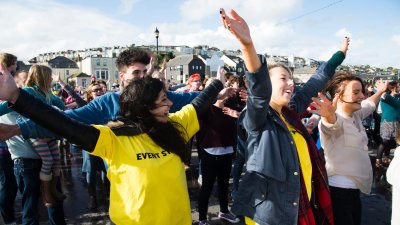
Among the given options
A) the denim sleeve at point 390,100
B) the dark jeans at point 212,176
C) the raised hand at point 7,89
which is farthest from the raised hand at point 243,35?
the denim sleeve at point 390,100

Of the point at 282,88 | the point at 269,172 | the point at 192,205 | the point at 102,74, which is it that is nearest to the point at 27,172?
the point at 192,205

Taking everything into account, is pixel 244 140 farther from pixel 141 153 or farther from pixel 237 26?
pixel 237 26

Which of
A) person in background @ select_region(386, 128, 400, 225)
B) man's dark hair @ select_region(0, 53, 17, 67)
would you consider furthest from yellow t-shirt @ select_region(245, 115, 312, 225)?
man's dark hair @ select_region(0, 53, 17, 67)

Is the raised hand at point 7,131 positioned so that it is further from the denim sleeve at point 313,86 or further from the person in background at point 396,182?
the person in background at point 396,182

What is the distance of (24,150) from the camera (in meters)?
3.36

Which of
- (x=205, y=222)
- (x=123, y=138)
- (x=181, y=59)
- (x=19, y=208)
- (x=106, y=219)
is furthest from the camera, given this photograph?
(x=181, y=59)

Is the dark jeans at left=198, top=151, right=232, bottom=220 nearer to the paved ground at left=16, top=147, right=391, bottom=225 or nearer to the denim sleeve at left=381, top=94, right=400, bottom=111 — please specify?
the paved ground at left=16, top=147, right=391, bottom=225

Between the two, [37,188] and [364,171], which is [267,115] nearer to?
[364,171]

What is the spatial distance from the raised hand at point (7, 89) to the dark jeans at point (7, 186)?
2.79 meters

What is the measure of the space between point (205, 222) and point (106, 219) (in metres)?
1.52

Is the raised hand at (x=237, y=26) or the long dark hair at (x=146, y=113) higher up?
the raised hand at (x=237, y=26)

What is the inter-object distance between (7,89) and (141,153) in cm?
84

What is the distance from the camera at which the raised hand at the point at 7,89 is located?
1.56 meters

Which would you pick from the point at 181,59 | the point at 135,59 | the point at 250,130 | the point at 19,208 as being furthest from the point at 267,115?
the point at 181,59
